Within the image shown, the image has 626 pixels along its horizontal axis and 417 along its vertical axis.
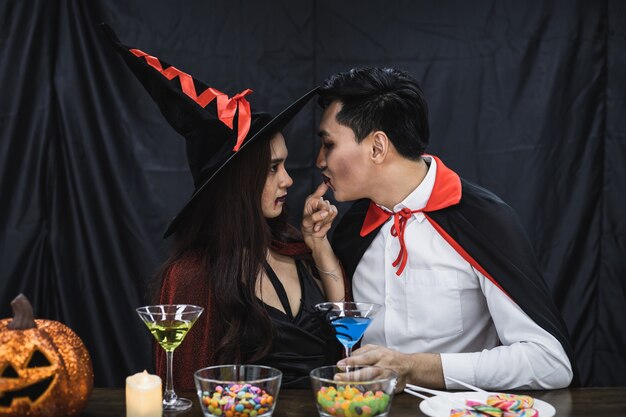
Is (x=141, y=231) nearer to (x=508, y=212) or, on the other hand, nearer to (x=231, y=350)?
(x=231, y=350)

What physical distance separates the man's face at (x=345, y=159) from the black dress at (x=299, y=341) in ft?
1.40

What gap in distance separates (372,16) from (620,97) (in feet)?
4.13

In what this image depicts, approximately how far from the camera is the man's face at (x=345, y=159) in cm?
304

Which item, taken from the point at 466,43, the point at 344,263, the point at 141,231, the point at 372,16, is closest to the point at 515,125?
the point at 466,43

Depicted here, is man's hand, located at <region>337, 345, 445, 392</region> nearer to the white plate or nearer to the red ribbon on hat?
the white plate

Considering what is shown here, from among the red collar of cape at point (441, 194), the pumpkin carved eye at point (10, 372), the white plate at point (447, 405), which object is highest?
the red collar of cape at point (441, 194)

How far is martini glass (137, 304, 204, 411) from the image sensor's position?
2.10 m

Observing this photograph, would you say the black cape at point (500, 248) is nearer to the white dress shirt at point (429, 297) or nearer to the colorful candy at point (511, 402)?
the white dress shirt at point (429, 297)

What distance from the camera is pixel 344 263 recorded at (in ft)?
10.4

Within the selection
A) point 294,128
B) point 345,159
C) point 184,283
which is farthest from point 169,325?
point 294,128

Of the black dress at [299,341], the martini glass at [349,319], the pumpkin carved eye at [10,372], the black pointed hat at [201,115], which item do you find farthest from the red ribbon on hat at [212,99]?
the pumpkin carved eye at [10,372]

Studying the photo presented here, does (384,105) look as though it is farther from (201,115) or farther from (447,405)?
(447,405)

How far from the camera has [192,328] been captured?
277 cm

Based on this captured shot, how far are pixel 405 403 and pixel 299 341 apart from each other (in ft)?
2.39
